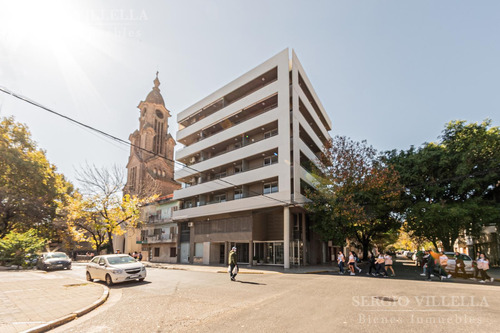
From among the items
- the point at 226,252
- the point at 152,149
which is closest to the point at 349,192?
the point at 226,252

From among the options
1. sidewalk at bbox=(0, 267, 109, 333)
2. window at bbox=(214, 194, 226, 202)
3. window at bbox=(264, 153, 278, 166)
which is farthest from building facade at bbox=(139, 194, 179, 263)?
sidewalk at bbox=(0, 267, 109, 333)

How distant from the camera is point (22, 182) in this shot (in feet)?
102

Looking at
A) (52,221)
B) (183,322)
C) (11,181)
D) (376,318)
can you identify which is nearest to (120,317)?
(183,322)

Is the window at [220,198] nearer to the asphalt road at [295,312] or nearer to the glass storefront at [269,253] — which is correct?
the glass storefront at [269,253]

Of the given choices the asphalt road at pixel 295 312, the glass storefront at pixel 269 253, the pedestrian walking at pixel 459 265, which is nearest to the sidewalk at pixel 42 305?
the asphalt road at pixel 295 312

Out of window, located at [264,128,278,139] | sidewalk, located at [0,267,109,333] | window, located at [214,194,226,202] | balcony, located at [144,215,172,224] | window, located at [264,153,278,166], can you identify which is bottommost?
sidewalk, located at [0,267,109,333]

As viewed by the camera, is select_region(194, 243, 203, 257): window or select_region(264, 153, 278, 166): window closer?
select_region(264, 153, 278, 166): window

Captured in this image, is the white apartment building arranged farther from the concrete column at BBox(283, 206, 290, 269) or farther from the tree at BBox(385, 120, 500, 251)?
the tree at BBox(385, 120, 500, 251)

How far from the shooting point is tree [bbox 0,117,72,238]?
29.4 m

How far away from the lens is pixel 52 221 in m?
35.9

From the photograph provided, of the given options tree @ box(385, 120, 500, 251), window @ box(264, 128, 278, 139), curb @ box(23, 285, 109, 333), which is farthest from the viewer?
window @ box(264, 128, 278, 139)

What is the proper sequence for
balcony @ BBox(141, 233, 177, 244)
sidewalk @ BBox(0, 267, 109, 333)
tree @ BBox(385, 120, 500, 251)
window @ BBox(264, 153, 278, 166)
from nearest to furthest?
sidewalk @ BBox(0, 267, 109, 333) < tree @ BBox(385, 120, 500, 251) < window @ BBox(264, 153, 278, 166) < balcony @ BBox(141, 233, 177, 244)

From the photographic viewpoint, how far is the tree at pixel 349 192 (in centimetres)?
2285

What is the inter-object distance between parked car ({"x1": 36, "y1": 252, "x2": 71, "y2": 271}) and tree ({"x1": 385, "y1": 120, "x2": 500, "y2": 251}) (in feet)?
94.8
